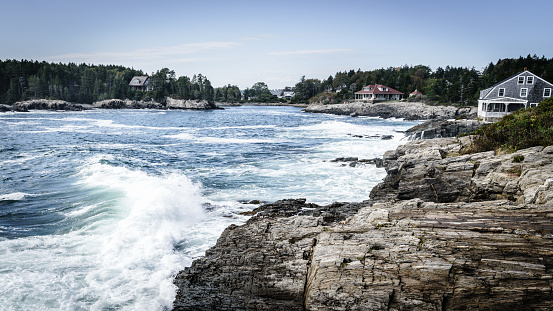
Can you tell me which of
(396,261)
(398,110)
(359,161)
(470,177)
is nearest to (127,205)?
(396,261)

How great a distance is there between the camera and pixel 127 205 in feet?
52.4

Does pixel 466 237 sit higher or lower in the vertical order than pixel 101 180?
higher

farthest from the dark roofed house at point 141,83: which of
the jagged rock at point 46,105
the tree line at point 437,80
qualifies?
the tree line at point 437,80

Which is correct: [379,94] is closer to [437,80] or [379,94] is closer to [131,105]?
[437,80]

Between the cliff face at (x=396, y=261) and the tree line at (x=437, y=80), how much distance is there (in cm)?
6442

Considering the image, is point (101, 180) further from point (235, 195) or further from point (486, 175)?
point (486, 175)

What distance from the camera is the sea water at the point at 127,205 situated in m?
9.38

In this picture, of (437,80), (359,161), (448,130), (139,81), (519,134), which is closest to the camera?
(519,134)

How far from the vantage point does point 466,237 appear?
786cm

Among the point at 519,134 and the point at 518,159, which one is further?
the point at 519,134

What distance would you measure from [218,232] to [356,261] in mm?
6773

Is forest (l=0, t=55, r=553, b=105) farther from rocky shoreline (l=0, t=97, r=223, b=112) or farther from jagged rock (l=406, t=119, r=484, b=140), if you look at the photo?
jagged rock (l=406, t=119, r=484, b=140)

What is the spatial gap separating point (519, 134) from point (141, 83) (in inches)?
6021

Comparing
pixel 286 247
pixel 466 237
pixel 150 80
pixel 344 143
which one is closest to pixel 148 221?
pixel 286 247
